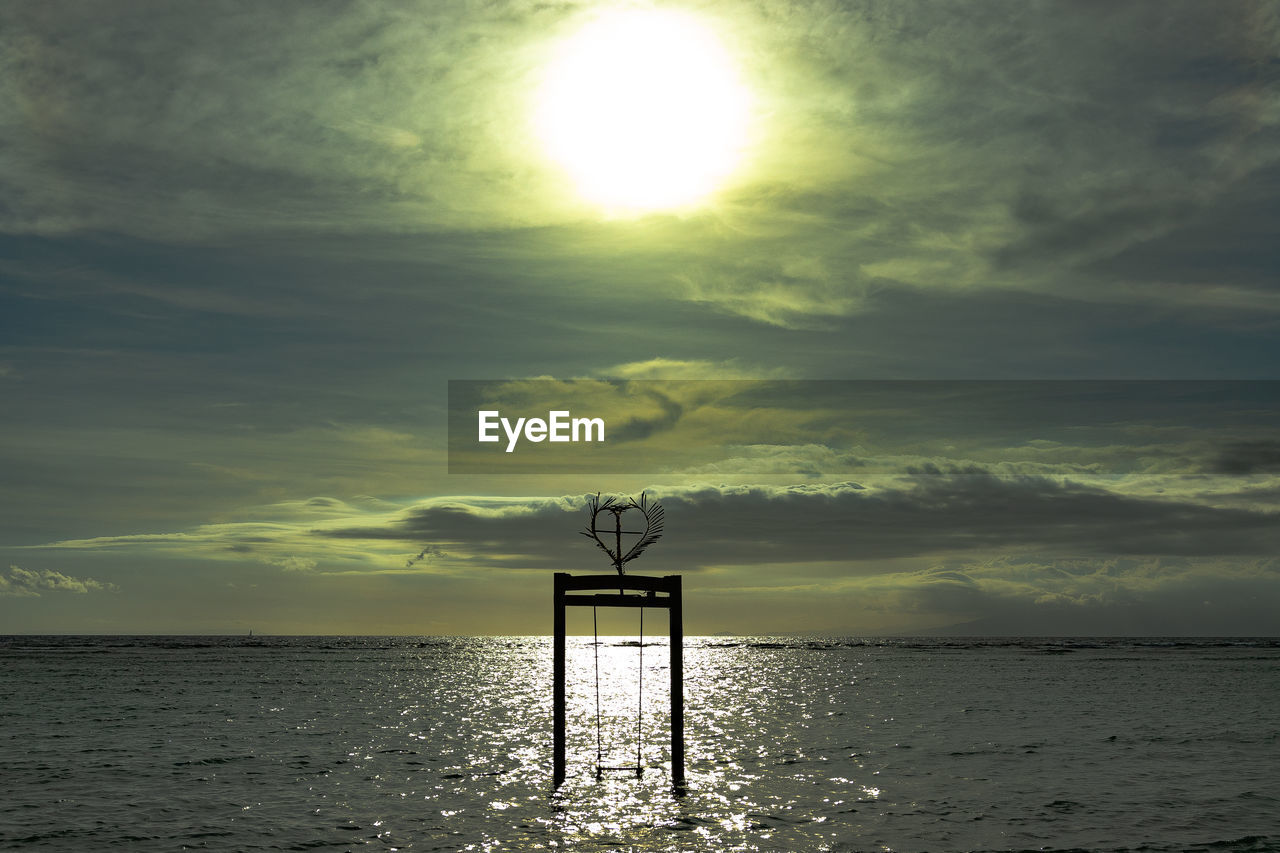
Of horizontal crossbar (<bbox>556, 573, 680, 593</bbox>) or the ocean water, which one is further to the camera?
horizontal crossbar (<bbox>556, 573, 680, 593</bbox>)

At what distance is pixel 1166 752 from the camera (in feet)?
114

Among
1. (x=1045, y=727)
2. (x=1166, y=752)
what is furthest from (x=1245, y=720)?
(x=1166, y=752)

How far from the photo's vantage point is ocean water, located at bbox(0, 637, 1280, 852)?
71.1 ft

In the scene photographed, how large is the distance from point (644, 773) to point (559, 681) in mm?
5233

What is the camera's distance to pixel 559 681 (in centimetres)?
2628

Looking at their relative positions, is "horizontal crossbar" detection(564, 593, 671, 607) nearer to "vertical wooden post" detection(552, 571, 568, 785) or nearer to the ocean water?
"vertical wooden post" detection(552, 571, 568, 785)

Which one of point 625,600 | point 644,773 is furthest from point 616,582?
point 644,773

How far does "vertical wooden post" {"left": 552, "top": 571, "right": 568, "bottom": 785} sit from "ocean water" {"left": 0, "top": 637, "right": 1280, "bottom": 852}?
78 centimetres

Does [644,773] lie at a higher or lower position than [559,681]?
lower

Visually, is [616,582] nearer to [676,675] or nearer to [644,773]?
[676,675]

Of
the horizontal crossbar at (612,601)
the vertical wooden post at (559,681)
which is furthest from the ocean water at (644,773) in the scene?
the horizontal crossbar at (612,601)

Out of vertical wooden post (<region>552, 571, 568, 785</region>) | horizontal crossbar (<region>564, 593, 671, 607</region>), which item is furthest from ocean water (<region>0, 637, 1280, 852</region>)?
horizontal crossbar (<region>564, 593, 671, 607</region>)

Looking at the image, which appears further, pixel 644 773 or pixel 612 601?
pixel 644 773

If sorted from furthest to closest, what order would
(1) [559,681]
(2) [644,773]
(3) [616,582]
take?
(2) [644,773] → (1) [559,681] → (3) [616,582]
